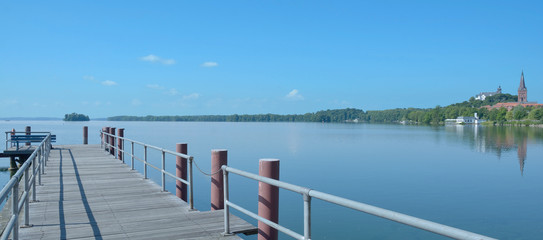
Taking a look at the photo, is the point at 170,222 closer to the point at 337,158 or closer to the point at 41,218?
the point at 41,218

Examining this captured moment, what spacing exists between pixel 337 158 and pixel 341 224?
23375mm

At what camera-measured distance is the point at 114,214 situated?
7770 mm

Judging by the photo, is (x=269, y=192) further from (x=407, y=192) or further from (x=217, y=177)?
(x=407, y=192)

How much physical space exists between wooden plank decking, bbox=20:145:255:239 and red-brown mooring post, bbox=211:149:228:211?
1.42 feet

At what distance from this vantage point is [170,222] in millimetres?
Answer: 7086

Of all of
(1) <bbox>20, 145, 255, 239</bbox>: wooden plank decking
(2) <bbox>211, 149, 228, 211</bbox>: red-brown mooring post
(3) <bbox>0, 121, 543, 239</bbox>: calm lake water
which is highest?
(2) <bbox>211, 149, 228, 211</bbox>: red-brown mooring post

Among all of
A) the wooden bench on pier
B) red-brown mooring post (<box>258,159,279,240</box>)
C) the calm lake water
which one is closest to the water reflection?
the calm lake water

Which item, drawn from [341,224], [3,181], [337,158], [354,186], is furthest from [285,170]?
[3,181]

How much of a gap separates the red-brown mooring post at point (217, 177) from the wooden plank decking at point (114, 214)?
43 cm

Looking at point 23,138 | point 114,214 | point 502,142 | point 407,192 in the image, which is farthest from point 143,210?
point 502,142

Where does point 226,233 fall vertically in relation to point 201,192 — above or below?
above

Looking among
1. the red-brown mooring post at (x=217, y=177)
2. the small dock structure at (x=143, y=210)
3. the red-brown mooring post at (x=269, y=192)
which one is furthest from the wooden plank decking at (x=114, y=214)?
the red-brown mooring post at (x=269, y=192)

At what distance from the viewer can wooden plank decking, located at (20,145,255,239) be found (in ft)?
21.2

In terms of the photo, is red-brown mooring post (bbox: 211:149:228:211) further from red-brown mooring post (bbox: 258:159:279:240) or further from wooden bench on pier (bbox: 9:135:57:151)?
wooden bench on pier (bbox: 9:135:57:151)
